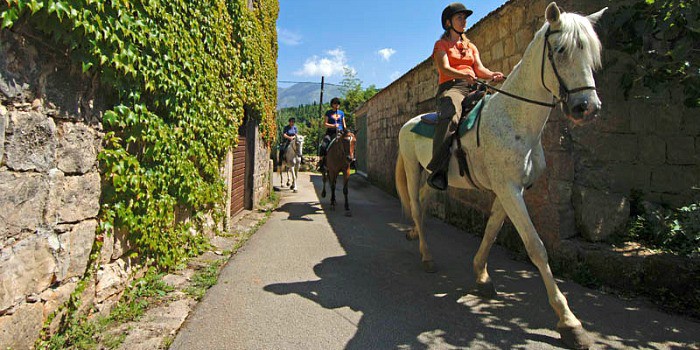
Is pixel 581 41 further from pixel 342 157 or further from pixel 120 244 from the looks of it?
pixel 342 157

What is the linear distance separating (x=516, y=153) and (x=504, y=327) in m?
1.33

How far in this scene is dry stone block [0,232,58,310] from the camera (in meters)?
2.02

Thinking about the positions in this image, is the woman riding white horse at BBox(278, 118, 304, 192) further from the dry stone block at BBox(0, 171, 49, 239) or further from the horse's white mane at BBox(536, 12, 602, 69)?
the horse's white mane at BBox(536, 12, 602, 69)

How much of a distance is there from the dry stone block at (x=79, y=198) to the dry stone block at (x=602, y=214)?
462 cm

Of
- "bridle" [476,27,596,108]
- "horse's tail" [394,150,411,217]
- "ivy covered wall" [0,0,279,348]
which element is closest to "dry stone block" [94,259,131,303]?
"ivy covered wall" [0,0,279,348]

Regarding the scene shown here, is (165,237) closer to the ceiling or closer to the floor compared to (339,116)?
closer to the floor

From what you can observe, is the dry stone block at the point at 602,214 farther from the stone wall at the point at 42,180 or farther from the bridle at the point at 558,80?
the stone wall at the point at 42,180

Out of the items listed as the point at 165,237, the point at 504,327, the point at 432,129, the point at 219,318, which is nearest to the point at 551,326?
the point at 504,327

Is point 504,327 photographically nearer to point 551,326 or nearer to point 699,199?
point 551,326

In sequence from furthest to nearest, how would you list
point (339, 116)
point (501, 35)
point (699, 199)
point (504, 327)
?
1. point (339, 116)
2. point (501, 35)
3. point (699, 199)
4. point (504, 327)

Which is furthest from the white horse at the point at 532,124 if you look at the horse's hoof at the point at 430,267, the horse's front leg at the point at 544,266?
the horse's hoof at the point at 430,267

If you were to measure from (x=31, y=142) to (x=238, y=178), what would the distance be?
523 cm

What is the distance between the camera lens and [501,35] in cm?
589

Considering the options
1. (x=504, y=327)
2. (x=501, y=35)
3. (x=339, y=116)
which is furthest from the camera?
(x=339, y=116)
